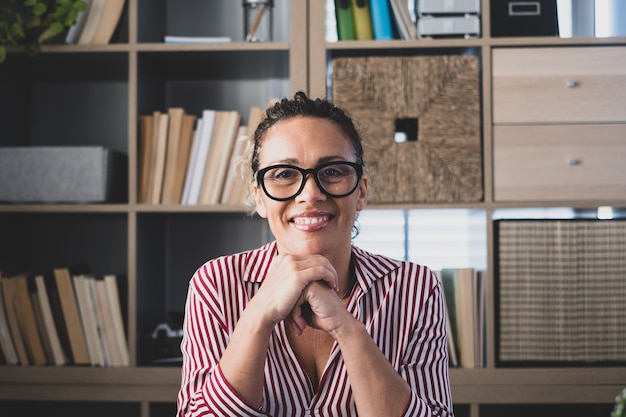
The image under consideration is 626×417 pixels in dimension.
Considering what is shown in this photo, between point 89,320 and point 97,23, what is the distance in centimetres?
90

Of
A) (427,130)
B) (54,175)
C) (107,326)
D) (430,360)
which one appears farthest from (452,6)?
(107,326)

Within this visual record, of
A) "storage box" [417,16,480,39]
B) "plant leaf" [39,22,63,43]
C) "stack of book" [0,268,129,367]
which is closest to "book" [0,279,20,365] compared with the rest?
"stack of book" [0,268,129,367]

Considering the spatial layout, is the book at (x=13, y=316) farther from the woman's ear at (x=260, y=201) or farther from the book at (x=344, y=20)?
the book at (x=344, y=20)

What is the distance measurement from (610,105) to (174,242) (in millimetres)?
1477

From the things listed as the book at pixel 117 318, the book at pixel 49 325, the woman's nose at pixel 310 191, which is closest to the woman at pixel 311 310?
the woman's nose at pixel 310 191

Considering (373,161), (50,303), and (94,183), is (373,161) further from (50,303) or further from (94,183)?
(50,303)

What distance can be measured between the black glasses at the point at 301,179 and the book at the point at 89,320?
105 cm

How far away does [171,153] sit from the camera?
215 cm

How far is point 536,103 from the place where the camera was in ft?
6.73

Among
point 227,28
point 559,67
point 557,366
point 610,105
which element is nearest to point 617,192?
point 610,105

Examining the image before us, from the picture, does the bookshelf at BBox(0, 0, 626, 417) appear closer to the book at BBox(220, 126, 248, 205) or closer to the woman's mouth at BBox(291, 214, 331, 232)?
the book at BBox(220, 126, 248, 205)

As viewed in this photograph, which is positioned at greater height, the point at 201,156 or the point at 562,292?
the point at 201,156

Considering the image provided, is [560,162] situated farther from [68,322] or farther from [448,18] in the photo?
[68,322]

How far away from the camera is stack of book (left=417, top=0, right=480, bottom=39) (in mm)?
2064
